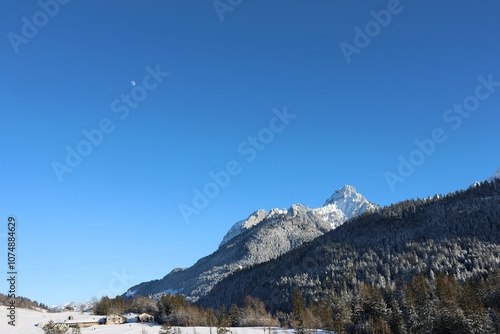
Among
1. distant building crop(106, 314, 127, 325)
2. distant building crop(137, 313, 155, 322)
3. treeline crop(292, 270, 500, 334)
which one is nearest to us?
treeline crop(292, 270, 500, 334)

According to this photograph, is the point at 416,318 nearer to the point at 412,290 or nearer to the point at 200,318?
the point at 412,290

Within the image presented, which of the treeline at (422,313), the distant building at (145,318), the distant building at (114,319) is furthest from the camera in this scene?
the distant building at (145,318)

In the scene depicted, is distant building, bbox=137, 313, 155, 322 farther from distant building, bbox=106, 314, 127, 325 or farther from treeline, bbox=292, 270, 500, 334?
treeline, bbox=292, 270, 500, 334

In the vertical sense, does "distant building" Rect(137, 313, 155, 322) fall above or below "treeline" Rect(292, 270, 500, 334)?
above

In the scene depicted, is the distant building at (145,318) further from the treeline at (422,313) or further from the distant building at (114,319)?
the treeline at (422,313)

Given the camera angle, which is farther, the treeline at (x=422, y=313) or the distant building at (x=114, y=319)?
the distant building at (x=114, y=319)

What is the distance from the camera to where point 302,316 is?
149m

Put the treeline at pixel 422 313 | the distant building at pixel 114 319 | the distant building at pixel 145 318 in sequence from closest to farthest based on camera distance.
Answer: the treeline at pixel 422 313
the distant building at pixel 114 319
the distant building at pixel 145 318

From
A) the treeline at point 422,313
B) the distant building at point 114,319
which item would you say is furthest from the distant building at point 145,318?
the treeline at point 422,313

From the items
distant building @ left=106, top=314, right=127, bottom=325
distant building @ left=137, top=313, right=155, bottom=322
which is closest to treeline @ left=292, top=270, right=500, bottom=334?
distant building @ left=137, top=313, right=155, bottom=322

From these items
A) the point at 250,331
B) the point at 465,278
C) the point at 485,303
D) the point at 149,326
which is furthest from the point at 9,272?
the point at 465,278

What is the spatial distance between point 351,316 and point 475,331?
48190mm

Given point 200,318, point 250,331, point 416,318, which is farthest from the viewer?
point 200,318

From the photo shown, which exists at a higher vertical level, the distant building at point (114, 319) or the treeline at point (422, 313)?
the distant building at point (114, 319)
